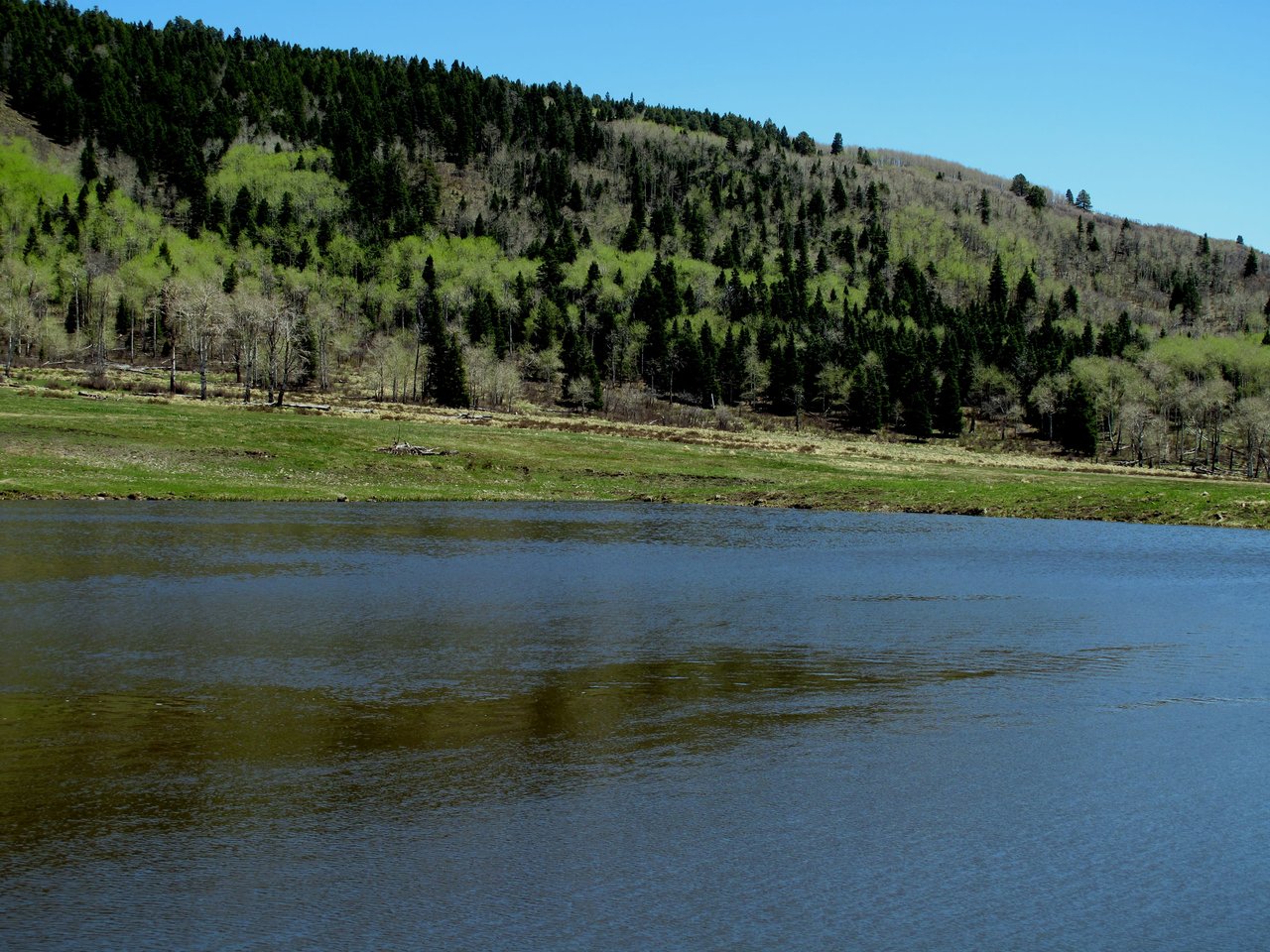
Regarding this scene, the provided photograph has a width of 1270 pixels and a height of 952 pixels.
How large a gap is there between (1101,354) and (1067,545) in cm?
16622

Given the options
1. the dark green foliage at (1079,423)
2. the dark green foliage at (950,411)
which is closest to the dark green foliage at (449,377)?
the dark green foliage at (950,411)

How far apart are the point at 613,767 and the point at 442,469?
60.0 m

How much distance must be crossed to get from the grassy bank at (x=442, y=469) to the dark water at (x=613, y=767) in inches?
1226

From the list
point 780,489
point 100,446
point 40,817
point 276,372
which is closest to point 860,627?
point 40,817

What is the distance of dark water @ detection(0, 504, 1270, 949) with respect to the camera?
955 centimetres

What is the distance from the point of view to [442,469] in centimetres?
7194

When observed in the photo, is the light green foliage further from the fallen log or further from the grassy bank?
the fallen log

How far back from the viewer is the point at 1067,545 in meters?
48.7

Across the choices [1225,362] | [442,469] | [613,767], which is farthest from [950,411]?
[613,767]

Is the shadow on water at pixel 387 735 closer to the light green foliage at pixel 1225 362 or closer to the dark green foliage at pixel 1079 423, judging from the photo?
the dark green foliage at pixel 1079 423

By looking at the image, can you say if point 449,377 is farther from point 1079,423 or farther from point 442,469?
point 1079,423

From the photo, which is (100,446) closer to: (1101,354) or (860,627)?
(860,627)

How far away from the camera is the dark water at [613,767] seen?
31.3 ft

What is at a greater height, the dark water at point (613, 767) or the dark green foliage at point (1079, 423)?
the dark green foliage at point (1079, 423)
